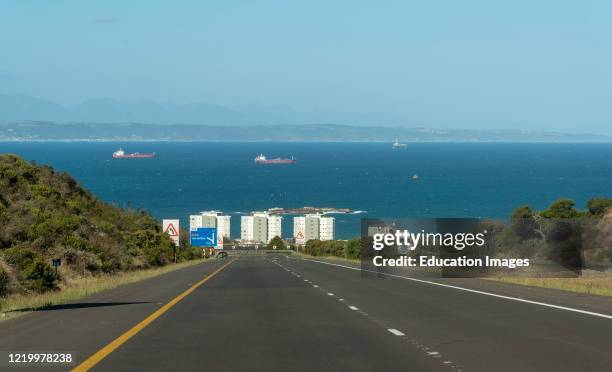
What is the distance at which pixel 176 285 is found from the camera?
34.3 meters

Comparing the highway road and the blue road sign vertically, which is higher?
the blue road sign

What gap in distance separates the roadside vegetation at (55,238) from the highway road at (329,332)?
6202 millimetres

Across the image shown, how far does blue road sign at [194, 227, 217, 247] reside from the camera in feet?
306

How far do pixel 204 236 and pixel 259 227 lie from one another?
241 feet

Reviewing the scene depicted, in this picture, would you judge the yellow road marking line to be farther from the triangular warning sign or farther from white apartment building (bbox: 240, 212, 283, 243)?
white apartment building (bbox: 240, 212, 283, 243)

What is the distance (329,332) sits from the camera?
653 inches

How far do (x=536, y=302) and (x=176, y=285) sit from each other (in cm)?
1471

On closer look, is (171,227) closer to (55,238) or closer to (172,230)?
(172,230)

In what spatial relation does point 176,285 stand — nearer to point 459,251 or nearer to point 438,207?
point 459,251

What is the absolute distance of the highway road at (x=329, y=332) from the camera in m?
12.7

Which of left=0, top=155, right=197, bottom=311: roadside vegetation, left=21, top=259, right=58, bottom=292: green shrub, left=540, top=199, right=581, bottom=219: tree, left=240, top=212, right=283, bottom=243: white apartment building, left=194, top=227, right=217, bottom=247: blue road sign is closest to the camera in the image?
left=21, top=259, right=58, bottom=292: green shrub

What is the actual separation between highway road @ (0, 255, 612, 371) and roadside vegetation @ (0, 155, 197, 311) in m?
6.20

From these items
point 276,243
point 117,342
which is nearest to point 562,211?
point 117,342

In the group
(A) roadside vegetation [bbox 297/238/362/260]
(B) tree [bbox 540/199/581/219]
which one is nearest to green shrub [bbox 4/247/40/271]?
(B) tree [bbox 540/199/581/219]
